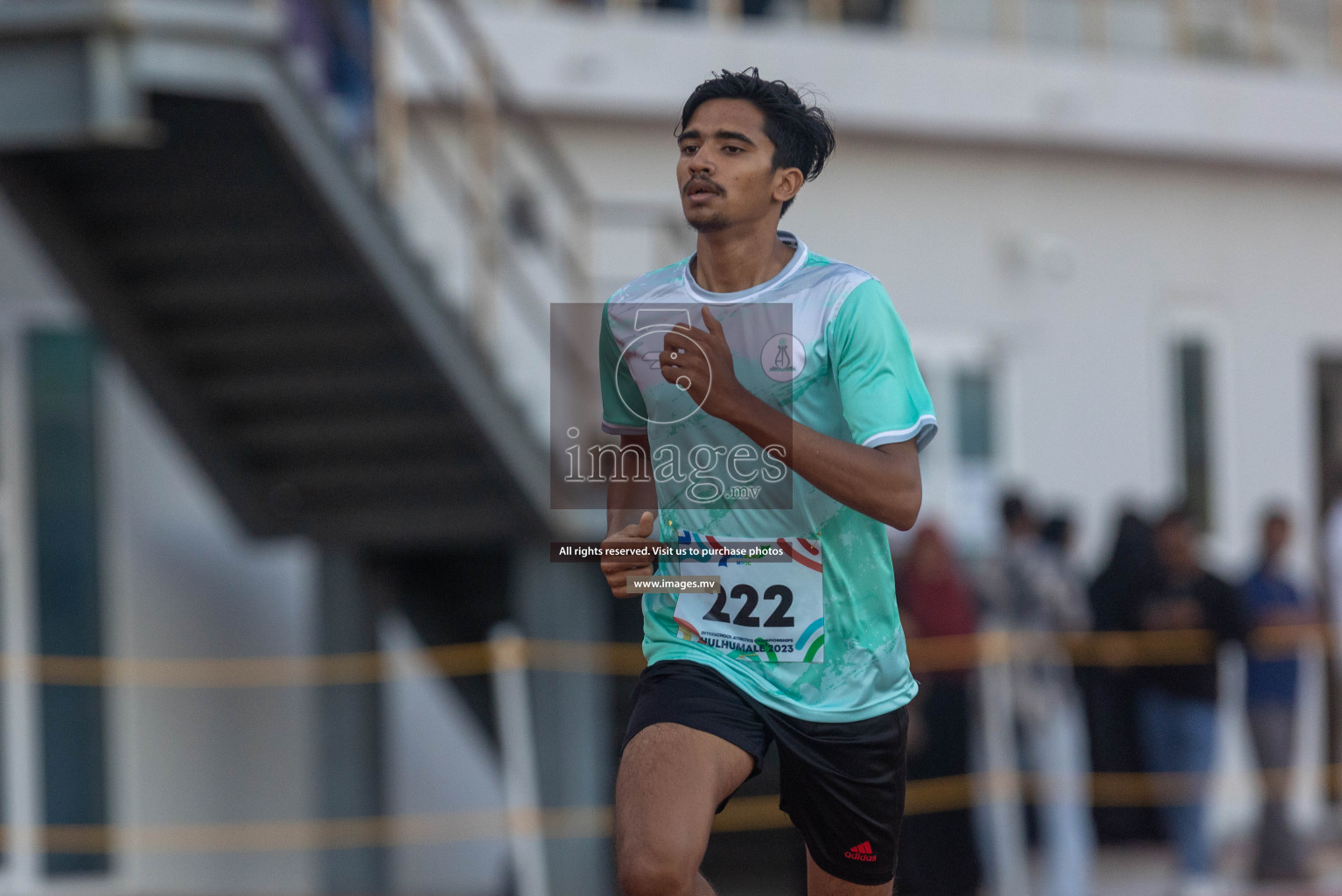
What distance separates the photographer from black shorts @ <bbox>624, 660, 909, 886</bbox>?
4391 mm

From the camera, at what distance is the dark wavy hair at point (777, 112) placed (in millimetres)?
4387

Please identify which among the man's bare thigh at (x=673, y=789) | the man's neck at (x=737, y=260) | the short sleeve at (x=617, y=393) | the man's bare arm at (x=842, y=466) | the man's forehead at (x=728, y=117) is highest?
the man's forehead at (x=728, y=117)

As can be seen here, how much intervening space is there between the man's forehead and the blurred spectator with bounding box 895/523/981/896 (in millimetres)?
6315

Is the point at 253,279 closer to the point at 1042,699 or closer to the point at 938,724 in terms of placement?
the point at 938,724

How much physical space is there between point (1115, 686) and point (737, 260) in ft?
27.1

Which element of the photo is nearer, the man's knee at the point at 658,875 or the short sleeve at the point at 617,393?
the man's knee at the point at 658,875

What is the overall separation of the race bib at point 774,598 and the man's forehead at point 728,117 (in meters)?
0.87

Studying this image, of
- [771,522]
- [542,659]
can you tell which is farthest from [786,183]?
[542,659]

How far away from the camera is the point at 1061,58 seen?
46.4 feet

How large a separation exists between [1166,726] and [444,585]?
411 centimetres

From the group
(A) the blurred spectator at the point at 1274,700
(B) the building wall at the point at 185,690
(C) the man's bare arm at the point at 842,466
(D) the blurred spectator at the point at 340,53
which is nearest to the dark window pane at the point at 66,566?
(B) the building wall at the point at 185,690

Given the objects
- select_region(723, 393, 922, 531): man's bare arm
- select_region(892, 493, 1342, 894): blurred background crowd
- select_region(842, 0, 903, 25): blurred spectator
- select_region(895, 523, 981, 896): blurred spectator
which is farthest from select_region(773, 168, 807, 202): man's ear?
select_region(842, 0, 903, 25): blurred spectator

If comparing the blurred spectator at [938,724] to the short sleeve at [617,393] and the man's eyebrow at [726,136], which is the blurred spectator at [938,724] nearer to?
the short sleeve at [617,393]

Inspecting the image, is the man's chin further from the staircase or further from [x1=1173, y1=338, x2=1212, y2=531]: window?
[x1=1173, y1=338, x2=1212, y2=531]: window
